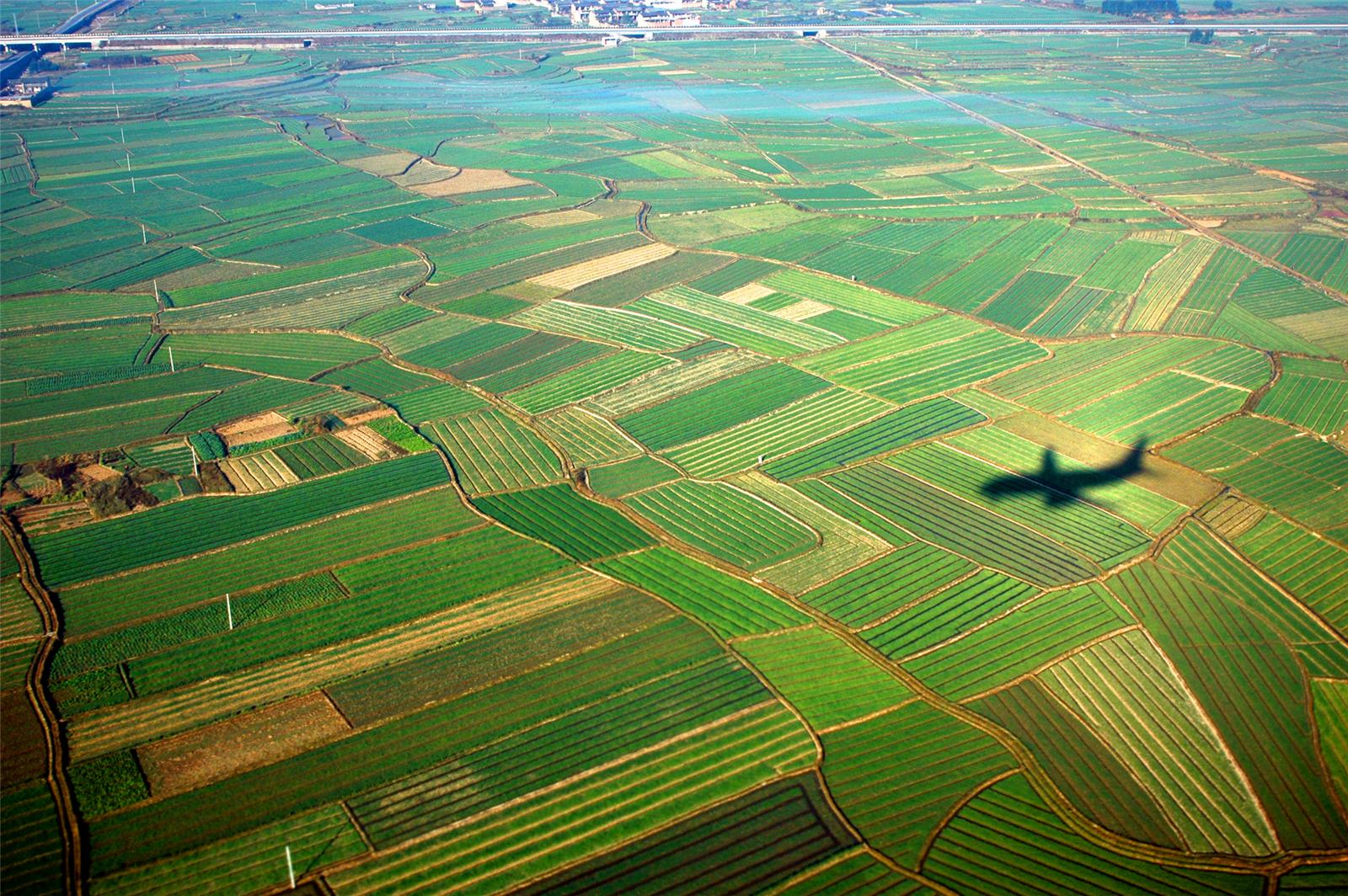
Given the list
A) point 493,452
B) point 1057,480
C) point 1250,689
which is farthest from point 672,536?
point 1250,689

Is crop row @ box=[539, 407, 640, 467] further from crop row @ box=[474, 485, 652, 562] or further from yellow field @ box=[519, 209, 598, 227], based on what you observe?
yellow field @ box=[519, 209, 598, 227]

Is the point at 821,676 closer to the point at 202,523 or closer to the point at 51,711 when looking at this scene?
the point at 51,711

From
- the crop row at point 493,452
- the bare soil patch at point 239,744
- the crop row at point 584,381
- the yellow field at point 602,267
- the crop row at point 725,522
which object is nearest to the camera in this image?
the bare soil patch at point 239,744

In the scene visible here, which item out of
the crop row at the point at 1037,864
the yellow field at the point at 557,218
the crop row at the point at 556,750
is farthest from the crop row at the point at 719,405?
the yellow field at the point at 557,218

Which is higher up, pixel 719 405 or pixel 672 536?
pixel 719 405

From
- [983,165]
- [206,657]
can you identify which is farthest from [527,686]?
[983,165]

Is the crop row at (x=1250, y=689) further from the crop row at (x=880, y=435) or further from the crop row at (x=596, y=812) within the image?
the crop row at (x=596, y=812)
